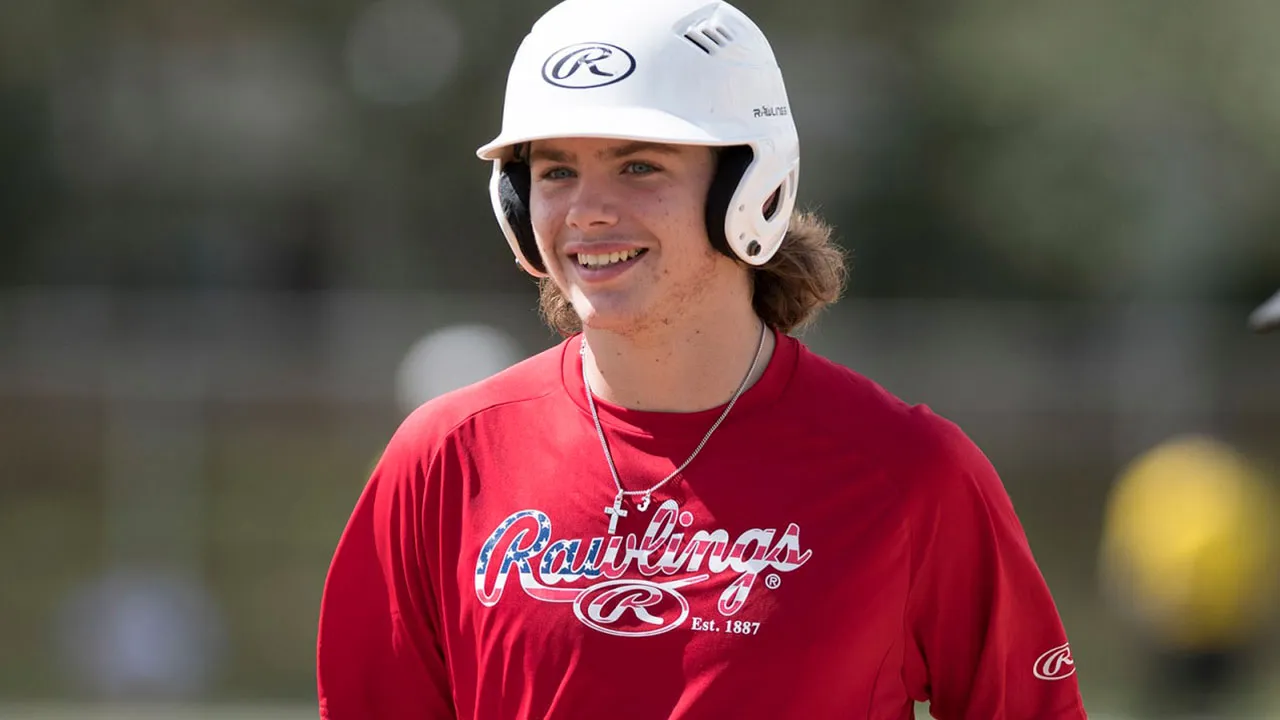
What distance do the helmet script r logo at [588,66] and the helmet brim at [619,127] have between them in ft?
0.19

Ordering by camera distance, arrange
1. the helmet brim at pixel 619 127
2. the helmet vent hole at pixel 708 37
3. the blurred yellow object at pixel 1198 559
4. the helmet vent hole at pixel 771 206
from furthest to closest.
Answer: the blurred yellow object at pixel 1198 559
the helmet vent hole at pixel 771 206
the helmet vent hole at pixel 708 37
the helmet brim at pixel 619 127

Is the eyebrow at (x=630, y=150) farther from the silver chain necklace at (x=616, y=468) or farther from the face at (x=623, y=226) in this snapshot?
the silver chain necklace at (x=616, y=468)

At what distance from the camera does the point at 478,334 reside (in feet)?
39.5

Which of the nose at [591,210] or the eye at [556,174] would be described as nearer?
the nose at [591,210]

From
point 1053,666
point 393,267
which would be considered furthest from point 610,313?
point 393,267

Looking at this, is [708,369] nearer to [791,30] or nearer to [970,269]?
[970,269]

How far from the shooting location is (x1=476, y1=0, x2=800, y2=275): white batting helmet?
2.58 metres

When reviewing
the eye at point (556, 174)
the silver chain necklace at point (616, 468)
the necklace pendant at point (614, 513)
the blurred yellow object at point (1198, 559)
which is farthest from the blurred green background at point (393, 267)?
the eye at point (556, 174)

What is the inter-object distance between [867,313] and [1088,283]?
18.0ft

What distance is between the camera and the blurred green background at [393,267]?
10.8 metres

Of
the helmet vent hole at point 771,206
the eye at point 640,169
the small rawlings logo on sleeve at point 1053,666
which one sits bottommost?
the small rawlings logo on sleeve at point 1053,666

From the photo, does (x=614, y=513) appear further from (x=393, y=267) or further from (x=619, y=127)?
(x=393, y=267)

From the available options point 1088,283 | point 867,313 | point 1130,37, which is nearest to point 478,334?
point 867,313

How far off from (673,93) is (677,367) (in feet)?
1.57
